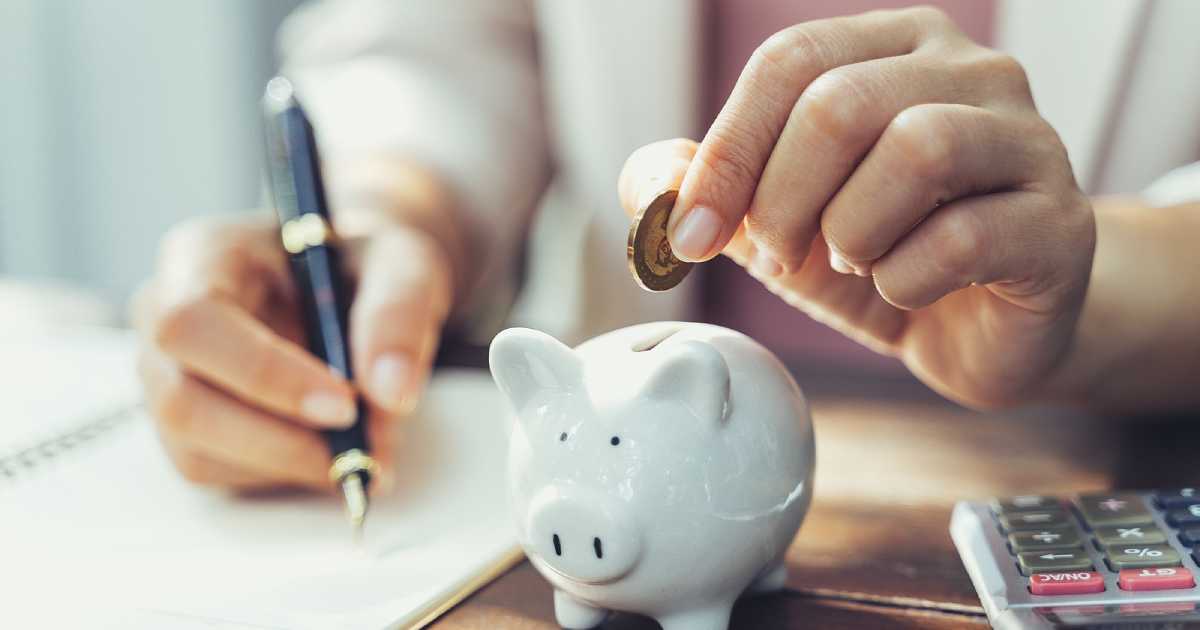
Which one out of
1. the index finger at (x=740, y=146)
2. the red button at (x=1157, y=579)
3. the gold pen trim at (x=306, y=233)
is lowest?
the red button at (x=1157, y=579)

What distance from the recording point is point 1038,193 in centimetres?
41

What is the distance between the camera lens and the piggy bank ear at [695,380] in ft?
1.17

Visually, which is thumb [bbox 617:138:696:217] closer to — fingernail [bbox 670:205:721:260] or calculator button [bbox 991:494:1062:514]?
fingernail [bbox 670:205:721:260]

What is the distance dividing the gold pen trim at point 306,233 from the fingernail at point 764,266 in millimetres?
313

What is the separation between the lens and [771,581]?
0.42 meters

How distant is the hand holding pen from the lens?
1.90ft

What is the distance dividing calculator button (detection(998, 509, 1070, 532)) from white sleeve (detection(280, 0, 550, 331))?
0.73 metres

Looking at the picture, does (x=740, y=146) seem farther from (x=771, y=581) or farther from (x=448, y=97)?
(x=448, y=97)

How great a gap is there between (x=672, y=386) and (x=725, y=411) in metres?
0.02

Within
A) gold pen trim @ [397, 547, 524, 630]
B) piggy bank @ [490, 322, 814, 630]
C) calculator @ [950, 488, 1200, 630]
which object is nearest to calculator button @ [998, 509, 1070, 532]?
calculator @ [950, 488, 1200, 630]

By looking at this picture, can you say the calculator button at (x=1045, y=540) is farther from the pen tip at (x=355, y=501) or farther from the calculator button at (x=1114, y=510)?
the pen tip at (x=355, y=501)

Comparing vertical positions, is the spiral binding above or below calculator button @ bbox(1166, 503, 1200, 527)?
below

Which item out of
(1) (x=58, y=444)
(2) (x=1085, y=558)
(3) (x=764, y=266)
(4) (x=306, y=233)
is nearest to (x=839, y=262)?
(3) (x=764, y=266)

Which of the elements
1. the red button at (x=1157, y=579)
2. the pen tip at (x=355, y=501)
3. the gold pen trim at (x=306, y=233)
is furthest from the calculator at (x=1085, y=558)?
the gold pen trim at (x=306, y=233)
